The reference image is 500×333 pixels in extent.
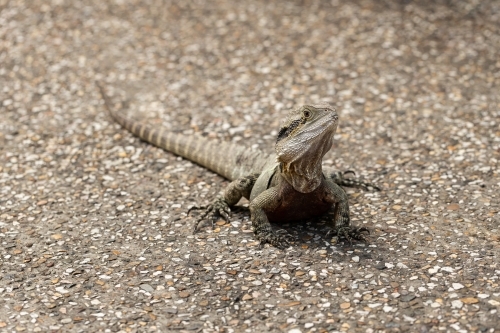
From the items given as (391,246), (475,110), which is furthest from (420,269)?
(475,110)

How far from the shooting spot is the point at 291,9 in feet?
32.7

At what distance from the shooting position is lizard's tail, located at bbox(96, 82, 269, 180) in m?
6.10

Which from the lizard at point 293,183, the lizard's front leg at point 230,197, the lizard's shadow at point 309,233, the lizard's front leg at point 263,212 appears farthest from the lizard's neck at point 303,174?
the lizard's front leg at point 230,197

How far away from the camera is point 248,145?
696 cm

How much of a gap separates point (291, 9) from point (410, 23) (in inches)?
66.3

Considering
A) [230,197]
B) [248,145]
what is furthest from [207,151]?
[230,197]

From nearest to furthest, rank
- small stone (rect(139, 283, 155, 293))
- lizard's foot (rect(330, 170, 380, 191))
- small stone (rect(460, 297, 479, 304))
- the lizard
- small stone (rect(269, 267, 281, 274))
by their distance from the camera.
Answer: small stone (rect(460, 297, 479, 304)) → small stone (rect(139, 283, 155, 293)) → small stone (rect(269, 267, 281, 274)) → the lizard → lizard's foot (rect(330, 170, 380, 191))

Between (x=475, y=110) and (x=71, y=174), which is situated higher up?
(x=475, y=110)

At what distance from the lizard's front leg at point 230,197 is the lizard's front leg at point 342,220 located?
68cm

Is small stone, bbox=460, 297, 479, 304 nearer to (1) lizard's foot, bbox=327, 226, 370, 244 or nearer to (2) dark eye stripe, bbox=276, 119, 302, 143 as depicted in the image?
(1) lizard's foot, bbox=327, 226, 370, 244

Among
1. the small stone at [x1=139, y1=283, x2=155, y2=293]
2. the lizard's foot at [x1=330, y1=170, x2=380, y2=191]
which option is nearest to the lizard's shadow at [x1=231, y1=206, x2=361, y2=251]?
the lizard's foot at [x1=330, y1=170, x2=380, y2=191]

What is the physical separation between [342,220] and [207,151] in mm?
1723

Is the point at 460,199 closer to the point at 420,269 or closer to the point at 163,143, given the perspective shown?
the point at 420,269

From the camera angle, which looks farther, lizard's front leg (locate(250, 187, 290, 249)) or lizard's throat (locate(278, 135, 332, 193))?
lizard's front leg (locate(250, 187, 290, 249))
